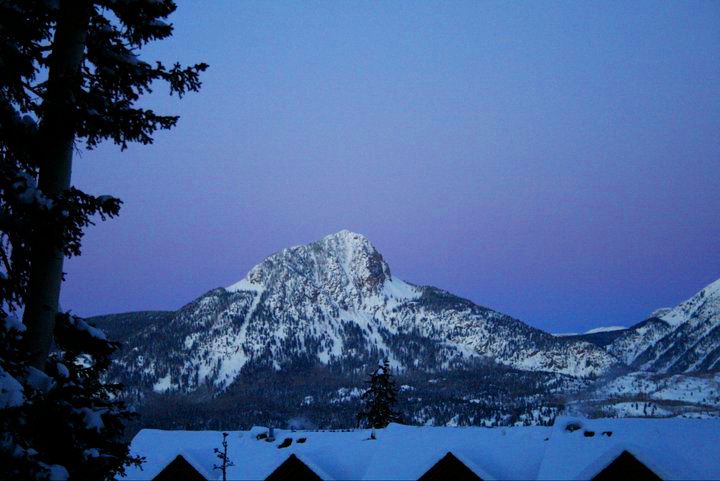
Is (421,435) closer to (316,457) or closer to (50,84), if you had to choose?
(316,457)

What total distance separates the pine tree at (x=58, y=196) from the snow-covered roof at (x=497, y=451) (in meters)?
22.7

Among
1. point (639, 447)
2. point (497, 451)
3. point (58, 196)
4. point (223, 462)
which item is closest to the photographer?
point (58, 196)

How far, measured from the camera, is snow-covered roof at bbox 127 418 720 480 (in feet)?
89.5

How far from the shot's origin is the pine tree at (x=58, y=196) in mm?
7969

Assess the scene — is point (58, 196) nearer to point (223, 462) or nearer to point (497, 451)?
point (497, 451)

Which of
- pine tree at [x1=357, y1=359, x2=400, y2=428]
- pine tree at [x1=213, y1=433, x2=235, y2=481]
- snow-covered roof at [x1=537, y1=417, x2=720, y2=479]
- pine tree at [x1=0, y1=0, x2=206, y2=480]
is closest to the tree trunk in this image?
pine tree at [x1=0, y1=0, x2=206, y2=480]

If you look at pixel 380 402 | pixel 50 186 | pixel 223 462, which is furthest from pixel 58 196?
pixel 380 402

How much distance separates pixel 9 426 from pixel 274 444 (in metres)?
33.4

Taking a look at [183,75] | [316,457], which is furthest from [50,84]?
[316,457]

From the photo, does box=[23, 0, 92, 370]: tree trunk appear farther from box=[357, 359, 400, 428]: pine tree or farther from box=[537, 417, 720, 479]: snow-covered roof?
box=[357, 359, 400, 428]: pine tree

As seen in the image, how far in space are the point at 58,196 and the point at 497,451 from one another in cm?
2653

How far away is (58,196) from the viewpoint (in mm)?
8602

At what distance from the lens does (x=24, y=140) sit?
29.8ft

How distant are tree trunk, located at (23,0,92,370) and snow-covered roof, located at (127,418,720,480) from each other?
2341cm
